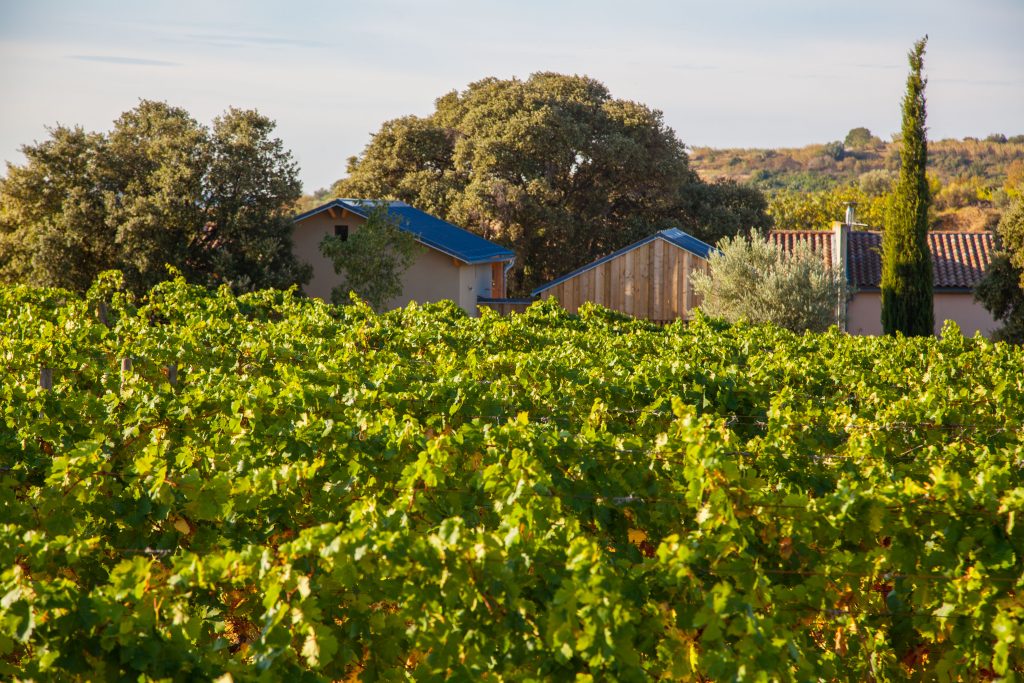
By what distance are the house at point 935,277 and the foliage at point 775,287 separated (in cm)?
567

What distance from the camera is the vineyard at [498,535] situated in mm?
3129

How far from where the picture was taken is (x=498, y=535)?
140 inches

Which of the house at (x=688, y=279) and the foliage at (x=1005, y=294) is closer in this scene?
the foliage at (x=1005, y=294)

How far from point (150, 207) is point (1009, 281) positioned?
1980 cm

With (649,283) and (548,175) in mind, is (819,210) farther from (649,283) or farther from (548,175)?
(649,283)

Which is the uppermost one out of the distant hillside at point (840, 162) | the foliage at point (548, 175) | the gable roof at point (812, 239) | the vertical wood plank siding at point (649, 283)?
the distant hillside at point (840, 162)

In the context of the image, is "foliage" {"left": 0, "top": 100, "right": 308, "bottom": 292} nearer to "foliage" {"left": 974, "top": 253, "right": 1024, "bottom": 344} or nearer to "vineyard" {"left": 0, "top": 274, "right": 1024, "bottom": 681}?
"foliage" {"left": 974, "top": 253, "right": 1024, "bottom": 344}

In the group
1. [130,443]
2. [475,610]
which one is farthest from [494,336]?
[475,610]

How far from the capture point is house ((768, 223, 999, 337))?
102 feet

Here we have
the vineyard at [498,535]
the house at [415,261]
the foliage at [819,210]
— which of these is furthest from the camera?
the foliage at [819,210]

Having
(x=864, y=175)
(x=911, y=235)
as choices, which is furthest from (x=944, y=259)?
(x=864, y=175)

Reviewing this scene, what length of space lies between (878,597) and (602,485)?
1264mm

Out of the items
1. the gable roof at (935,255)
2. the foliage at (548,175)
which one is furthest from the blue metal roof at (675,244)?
the foliage at (548,175)

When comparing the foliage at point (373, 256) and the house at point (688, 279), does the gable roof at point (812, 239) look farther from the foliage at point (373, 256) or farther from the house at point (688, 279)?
the foliage at point (373, 256)
